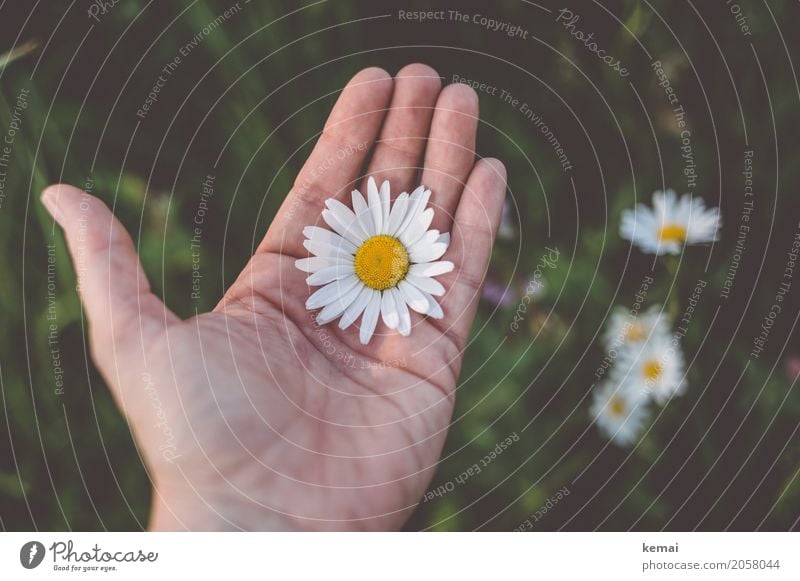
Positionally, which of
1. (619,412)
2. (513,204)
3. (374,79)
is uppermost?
(374,79)

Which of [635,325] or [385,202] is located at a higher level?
[385,202]

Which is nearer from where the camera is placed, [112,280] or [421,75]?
[112,280]

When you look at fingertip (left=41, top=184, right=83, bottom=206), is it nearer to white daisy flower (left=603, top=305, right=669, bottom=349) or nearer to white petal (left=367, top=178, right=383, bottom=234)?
white petal (left=367, top=178, right=383, bottom=234)

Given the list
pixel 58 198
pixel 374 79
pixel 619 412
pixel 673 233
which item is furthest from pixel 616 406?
pixel 58 198

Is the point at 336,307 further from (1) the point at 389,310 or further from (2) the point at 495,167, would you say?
(2) the point at 495,167

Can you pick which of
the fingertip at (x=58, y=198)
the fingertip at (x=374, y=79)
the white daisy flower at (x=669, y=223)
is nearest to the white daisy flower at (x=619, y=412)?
the white daisy flower at (x=669, y=223)
